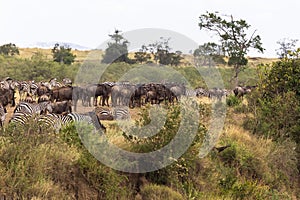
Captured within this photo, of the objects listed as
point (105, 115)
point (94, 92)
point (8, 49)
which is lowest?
point (105, 115)

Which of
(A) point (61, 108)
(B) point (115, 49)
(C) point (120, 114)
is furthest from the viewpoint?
(B) point (115, 49)

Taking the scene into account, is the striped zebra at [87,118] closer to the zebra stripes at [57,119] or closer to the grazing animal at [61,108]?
the zebra stripes at [57,119]

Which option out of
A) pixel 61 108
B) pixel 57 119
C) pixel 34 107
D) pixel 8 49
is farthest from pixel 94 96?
pixel 8 49

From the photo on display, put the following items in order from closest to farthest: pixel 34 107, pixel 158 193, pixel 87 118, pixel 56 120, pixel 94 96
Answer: pixel 158 193 < pixel 56 120 < pixel 87 118 < pixel 34 107 < pixel 94 96

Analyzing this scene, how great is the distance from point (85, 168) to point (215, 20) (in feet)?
88.3

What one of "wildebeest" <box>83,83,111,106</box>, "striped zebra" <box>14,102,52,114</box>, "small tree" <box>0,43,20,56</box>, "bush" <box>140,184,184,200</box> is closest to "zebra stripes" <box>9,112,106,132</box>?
"striped zebra" <box>14,102,52,114</box>

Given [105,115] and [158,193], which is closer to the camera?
[158,193]

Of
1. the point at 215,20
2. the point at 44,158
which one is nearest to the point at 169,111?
the point at 44,158

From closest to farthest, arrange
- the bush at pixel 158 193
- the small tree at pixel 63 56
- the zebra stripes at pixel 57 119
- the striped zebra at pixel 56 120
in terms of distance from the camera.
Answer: the bush at pixel 158 193
the zebra stripes at pixel 57 119
the striped zebra at pixel 56 120
the small tree at pixel 63 56

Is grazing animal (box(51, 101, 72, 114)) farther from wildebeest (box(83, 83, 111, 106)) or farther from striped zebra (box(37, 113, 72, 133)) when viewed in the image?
wildebeest (box(83, 83, 111, 106))

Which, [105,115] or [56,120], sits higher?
[56,120]

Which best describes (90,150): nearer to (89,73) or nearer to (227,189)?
(227,189)

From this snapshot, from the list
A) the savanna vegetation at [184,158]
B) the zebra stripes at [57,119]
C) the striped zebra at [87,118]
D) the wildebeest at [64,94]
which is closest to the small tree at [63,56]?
the wildebeest at [64,94]

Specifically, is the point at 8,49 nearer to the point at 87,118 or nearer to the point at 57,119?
the point at 87,118
